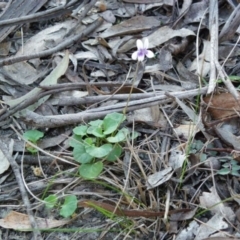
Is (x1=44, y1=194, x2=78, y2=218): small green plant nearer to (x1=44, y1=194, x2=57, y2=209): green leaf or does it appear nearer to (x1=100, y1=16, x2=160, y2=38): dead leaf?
(x1=44, y1=194, x2=57, y2=209): green leaf

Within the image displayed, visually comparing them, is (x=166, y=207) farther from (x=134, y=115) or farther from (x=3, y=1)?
(x=3, y=1)

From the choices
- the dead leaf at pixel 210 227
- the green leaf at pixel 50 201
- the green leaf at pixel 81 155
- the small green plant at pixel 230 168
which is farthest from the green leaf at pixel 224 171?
the green leaf at pixel 50 201

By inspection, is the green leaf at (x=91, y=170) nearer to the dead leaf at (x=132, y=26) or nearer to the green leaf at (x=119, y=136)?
the green leaf at (x=119, y=136)

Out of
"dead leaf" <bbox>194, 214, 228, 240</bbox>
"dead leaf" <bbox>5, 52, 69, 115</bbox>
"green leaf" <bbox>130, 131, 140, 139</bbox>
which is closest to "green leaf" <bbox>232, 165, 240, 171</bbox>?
"dead leaf" <bbox>194, 214, 228, 240</bbox>

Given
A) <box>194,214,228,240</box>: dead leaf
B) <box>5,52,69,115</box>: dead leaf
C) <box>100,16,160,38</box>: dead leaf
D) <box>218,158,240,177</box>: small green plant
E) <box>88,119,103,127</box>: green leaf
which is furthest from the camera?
<box>100,16,160,38</box>: dead leaf

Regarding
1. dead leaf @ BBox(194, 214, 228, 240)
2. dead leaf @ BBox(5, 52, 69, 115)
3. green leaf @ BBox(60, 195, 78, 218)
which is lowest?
dead leaf @ BBox(194, 214, 228, 240)

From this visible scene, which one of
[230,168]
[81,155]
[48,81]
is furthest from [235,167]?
[48,81]

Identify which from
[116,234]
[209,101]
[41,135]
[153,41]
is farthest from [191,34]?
[116,234]
